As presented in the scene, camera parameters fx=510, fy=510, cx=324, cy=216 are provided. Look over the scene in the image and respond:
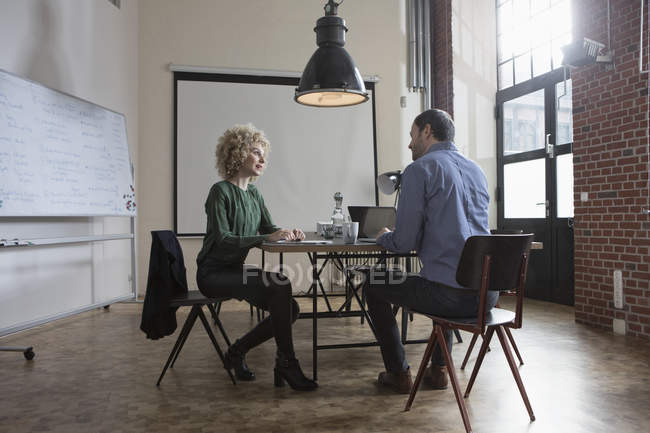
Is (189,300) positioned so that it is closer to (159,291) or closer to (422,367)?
(159,291)

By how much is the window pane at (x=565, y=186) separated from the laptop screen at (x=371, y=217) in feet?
6.40

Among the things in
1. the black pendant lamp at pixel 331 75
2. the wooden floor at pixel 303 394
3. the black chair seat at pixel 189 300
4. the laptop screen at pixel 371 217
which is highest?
the black pendant lamp at pixel 331 75

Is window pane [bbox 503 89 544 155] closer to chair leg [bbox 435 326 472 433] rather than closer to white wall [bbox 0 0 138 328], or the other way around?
chair leg [bbox 435 326 472 433]

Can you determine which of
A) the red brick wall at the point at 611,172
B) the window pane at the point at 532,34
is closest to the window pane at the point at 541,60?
the window pane at the point at 532,34

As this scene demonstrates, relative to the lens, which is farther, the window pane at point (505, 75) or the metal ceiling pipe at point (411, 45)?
the metal ceiling pipe at point (411, 45)

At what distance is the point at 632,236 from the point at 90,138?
4340mm

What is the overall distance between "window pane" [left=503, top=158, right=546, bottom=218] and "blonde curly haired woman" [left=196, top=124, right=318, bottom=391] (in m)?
3.40

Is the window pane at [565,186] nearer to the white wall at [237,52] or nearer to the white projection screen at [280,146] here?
the white wall at [237,52]

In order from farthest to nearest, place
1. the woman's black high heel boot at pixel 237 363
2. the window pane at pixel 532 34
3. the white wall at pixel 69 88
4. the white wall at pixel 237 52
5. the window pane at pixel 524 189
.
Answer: the white wall at pixel 237 52 → the window pane at pixel 524 189 → the window pane at pixel 532 34 → the white wall at pixel 69 88 → the woman's black high heel boot at pixel 237 363

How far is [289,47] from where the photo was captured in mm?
6051

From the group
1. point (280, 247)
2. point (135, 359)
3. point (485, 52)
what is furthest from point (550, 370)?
point (485, 52)

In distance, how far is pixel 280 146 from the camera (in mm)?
5977

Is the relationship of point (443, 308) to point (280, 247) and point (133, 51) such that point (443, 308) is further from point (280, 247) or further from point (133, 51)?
point (133, 51)

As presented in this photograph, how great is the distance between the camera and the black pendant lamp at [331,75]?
346 cm
